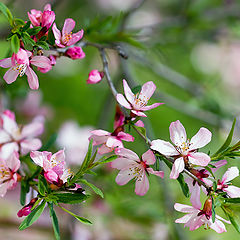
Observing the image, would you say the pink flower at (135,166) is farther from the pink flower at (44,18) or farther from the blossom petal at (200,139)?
the pink flower at (44,18)

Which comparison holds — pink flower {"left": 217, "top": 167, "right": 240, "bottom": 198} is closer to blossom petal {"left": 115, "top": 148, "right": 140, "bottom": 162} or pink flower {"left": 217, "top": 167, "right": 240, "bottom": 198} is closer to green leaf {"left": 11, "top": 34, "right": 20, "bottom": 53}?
blossom petal {"left": 115, "top": 148, "right": 140, "bottom": 162}

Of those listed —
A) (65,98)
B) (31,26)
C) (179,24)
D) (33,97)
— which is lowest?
(65,98)

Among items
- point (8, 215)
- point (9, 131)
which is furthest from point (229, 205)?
point (8, 215)

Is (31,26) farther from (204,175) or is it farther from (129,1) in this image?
(129,1)

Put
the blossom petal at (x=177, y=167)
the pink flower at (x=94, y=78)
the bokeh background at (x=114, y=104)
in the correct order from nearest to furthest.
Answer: the blossom petal at (x=177, y=167) → the pink flower at (x=94, y=78) → the bokeh background at (x=114, y=104)

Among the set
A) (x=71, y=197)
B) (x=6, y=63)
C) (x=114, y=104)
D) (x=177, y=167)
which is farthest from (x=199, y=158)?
(x=114, y=104)

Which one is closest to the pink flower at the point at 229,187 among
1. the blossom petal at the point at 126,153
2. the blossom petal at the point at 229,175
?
the blossom petal at the point at 229,175
